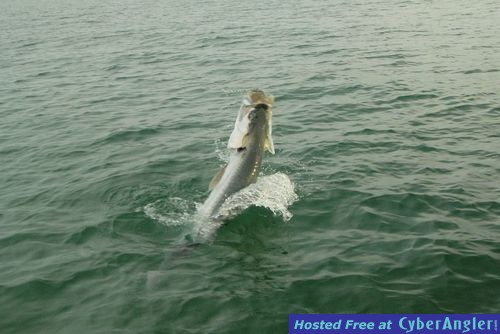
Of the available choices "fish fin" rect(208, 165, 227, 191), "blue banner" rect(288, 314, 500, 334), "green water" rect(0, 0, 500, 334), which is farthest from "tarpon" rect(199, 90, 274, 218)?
"blue banner" rect(288, 314, 500, 334)

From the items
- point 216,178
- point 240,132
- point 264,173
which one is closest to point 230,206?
point 216,178

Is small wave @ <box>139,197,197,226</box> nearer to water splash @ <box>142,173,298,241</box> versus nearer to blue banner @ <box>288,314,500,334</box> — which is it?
water splash @ <box>142,173,298,241</box>

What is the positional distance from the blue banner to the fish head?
3.26 metres

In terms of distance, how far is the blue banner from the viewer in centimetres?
723

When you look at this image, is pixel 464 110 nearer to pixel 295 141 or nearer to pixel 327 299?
pixel 295 141

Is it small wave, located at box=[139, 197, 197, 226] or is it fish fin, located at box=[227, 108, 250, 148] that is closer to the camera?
fish fin, located at box=[227, 108, 250, 148]

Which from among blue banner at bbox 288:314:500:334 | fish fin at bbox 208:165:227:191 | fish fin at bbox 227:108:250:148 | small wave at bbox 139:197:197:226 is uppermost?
fish fin at bbox 227:108:250:148

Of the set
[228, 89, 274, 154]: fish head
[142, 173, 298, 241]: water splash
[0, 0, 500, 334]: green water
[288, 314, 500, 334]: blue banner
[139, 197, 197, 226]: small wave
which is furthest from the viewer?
[139, 197, 197, 226]: small wave

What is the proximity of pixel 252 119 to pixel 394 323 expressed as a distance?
4145mm

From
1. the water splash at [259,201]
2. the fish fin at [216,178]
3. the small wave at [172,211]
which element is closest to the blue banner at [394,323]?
the water splash at [259,201]

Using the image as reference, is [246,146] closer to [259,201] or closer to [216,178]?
[216,178]

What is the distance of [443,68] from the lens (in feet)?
68.1

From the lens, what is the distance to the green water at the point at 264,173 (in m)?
8.07

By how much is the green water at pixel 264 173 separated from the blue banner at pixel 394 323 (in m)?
0.18
